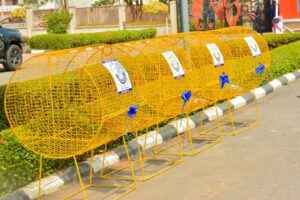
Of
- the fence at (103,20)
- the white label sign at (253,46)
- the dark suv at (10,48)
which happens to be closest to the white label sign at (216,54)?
the white label sign at (253,46)

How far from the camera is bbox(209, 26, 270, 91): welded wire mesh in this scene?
835cm

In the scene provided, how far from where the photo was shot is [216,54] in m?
7.57

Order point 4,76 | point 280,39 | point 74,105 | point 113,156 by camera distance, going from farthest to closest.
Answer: point 280,39
point 4,76
point 113,156
point 74,105

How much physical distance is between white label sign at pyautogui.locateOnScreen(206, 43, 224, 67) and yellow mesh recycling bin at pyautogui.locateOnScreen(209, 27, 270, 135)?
Result: 21.0 inches

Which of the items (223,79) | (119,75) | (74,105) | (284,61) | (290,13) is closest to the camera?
(119,75)

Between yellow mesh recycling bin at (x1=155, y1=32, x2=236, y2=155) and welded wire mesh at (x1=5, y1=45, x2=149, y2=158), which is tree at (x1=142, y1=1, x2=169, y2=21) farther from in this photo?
welded wire mesh at (x1=5, y1=45, x2=149, y2=158)

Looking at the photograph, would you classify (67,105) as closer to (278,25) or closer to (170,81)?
(170,81)

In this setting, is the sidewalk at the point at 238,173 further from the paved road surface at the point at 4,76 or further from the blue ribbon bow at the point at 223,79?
the paved road surface at the point at 4,76

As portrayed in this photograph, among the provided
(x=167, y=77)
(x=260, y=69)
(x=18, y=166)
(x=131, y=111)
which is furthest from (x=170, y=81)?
(x=260, y=69)

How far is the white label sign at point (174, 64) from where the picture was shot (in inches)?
258

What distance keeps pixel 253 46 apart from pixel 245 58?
21cm

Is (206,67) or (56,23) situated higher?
(206,67)

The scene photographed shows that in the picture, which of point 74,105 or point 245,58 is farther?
point 245,58

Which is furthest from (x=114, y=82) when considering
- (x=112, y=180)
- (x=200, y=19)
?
(x=200, y=19)
